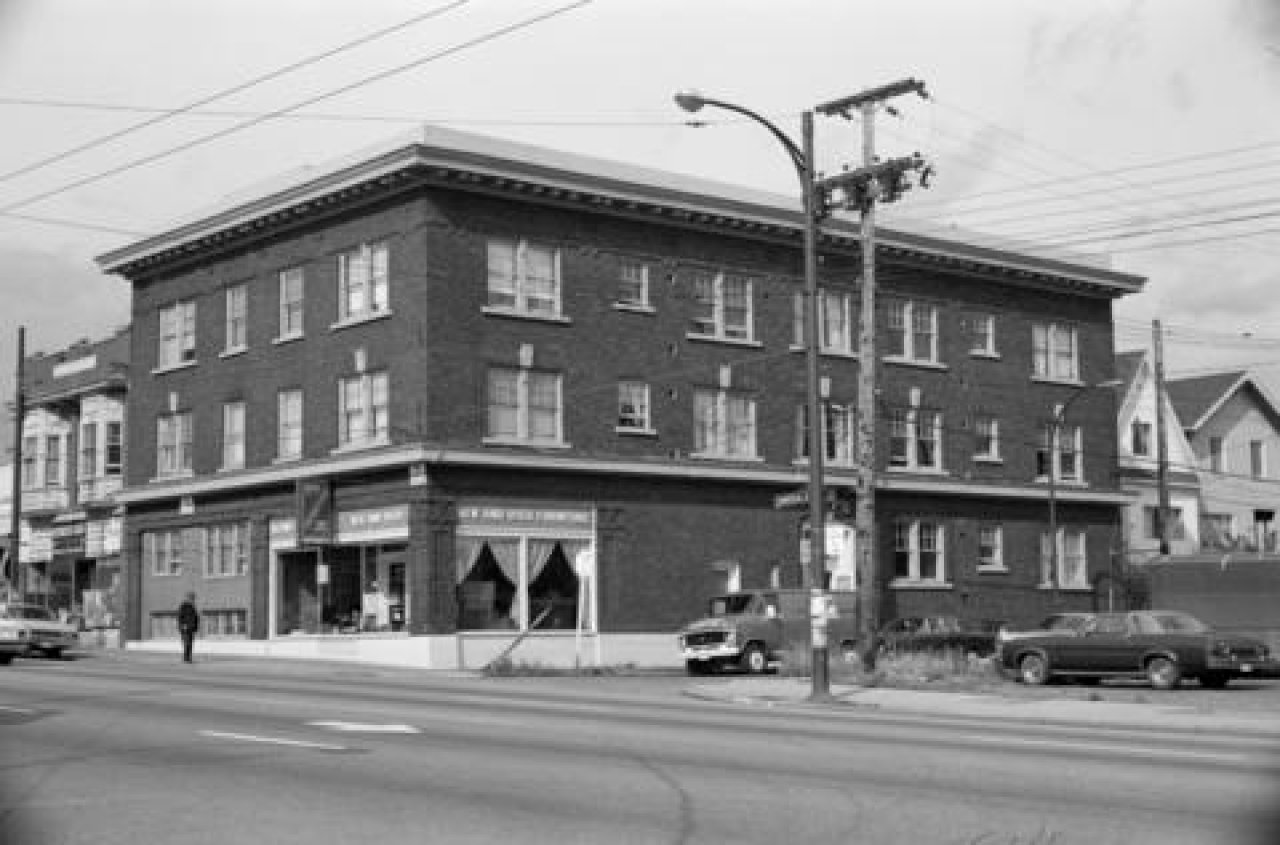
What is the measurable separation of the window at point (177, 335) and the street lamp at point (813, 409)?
2472 cm

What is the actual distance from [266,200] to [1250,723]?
30.0 meters

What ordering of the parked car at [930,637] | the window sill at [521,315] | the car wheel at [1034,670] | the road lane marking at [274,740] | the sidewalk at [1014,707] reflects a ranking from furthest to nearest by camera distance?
the window sill at [521,315]
the parked car at [930,637]
the car wheel at [1034,670]
the sidewalk at [1014,707]
the road lane marking at [274,740]

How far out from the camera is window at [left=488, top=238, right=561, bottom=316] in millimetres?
39625

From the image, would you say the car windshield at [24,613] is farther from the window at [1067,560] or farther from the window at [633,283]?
the window at [1067,560]

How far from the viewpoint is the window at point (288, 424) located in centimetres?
4225

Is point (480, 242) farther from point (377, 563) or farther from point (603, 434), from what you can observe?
point (377, 563)

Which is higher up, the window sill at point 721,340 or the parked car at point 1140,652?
the window sill at point 721,340

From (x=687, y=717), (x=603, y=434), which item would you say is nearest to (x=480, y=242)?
(x=603, y=434)

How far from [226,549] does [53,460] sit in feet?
53.3

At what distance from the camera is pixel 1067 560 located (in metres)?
52.5

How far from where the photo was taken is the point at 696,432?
43.3 m

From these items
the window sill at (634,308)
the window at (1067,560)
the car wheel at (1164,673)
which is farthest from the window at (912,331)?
the car wheel at (1164,673)

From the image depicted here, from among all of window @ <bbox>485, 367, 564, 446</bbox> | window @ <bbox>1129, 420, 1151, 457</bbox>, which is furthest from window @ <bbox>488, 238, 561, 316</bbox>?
window @ <bbox>1129, 420, 1151, 457</bbox>

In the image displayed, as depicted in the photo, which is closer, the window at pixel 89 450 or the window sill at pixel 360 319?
the window sill at pixel 360 319
